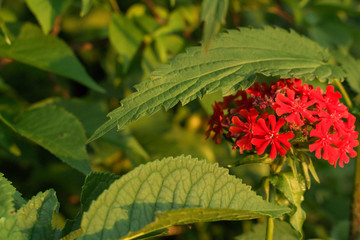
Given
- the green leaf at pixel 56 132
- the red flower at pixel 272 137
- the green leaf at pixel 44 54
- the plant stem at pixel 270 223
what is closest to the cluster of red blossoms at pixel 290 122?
the red flower at pixel 272 137

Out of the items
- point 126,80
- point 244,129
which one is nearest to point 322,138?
point 244,129

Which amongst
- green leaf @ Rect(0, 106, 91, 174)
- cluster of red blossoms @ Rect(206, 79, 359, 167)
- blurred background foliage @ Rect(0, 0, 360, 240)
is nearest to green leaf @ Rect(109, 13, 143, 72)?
blurred background foliage @ Rect(0, 0, 360, 240)

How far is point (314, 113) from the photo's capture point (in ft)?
4.01

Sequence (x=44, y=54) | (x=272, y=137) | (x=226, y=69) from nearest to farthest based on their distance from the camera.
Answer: (x=272, y=137)
(x=226, y=69)
(x=44, y=54)

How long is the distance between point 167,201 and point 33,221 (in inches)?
10.2

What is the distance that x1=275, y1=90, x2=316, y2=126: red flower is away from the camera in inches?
46.3

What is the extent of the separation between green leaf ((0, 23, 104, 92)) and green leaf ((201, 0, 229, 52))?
724 millimetres

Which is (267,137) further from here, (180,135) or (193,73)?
(180,135)

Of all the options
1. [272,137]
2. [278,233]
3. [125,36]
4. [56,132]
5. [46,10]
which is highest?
[125,36]

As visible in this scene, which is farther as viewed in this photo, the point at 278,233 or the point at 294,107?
the point at 278,233

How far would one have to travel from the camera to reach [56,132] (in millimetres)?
1584

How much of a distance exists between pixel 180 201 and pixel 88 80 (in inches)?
34.6

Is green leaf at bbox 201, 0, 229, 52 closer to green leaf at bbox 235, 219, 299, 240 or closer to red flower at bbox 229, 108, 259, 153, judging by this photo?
red flower at bbox 229, 108, 259, 153

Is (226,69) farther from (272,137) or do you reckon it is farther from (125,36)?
(125,36)
